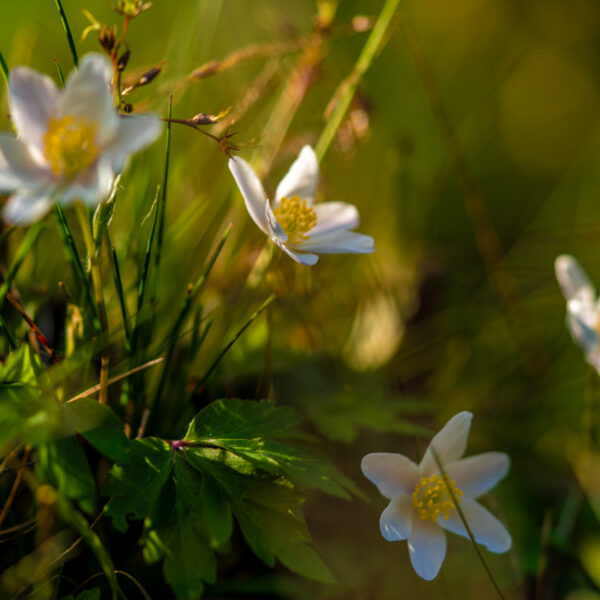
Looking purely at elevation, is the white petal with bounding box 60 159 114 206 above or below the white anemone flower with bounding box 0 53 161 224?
below

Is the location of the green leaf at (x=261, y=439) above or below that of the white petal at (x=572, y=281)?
above

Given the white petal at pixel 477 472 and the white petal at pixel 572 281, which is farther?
the white petal at pixel 572 281

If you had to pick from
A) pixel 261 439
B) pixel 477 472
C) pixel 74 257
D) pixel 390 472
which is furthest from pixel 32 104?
pixel 477 472

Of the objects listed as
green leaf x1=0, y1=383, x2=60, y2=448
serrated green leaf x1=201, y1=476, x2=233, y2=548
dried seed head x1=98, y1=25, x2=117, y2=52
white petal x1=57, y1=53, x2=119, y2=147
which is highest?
dried seed head x1=98, y1=25, x2=117, y2=52

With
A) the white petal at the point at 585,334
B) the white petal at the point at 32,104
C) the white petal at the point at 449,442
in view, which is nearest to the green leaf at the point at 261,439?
the white petal at the point at 449,442

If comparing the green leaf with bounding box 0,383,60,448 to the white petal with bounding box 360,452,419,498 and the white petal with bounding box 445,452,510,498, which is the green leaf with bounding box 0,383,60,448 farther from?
the white petal with bounding box 445,452,510,498

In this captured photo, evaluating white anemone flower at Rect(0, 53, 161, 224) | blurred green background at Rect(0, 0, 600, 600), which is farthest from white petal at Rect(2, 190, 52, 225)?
blurred green background at Rect(0, 0, 600, 600)

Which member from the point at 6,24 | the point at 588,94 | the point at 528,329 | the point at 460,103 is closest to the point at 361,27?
the point at 528,329

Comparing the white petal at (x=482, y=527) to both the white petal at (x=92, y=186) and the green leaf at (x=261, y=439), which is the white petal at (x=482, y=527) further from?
the white petal at (x=92, y=186)

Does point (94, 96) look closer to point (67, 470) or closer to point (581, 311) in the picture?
point (67, 470)
